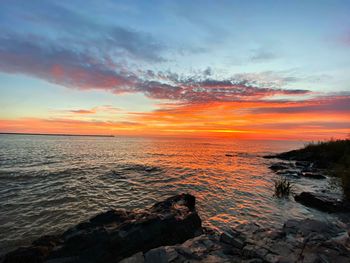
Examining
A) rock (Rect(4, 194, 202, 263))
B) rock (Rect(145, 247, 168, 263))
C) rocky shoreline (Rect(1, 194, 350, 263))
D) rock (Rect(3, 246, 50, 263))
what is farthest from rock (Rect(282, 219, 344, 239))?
rock (Rect(3, 246, 50, 263))

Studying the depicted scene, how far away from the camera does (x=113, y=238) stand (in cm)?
716

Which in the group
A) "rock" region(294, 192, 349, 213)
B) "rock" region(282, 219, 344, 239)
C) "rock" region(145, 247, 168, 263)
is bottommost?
"rock" region(294, 192, 349, 213)

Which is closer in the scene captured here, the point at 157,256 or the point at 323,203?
the point at 157,256

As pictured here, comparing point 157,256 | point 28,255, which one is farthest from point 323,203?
point 28,255

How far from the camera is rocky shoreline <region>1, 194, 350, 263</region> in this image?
5738 mm

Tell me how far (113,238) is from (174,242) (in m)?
2.53

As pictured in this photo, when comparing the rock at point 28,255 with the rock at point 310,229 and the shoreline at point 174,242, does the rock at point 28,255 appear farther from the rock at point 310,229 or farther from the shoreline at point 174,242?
the rock at point 310,229

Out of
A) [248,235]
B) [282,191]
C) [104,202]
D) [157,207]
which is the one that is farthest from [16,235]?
[282,191]

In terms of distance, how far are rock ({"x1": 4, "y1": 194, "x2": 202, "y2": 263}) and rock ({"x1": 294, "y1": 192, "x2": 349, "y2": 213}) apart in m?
9.43

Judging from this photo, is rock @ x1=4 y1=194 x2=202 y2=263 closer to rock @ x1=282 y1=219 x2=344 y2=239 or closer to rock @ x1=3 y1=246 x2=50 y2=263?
rock @ x1=3 y1=246 x2=50 y2=263

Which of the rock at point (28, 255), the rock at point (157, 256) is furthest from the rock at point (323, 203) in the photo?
the rock at point (28, 255)

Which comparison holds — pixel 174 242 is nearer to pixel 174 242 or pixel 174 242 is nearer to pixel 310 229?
pixel 174 242

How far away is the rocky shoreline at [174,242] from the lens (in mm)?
5738

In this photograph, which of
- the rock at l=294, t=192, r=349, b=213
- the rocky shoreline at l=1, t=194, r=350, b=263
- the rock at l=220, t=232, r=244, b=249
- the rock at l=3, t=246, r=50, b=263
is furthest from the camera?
the rock at l=294, t=192, r=349, b=213
